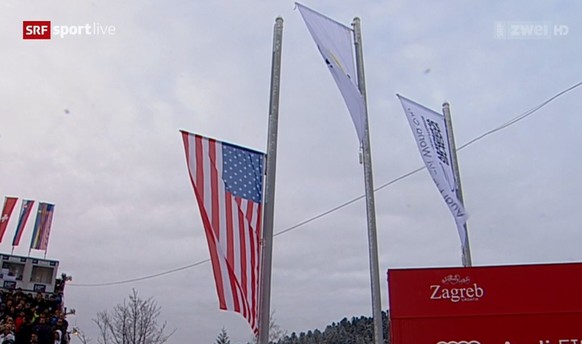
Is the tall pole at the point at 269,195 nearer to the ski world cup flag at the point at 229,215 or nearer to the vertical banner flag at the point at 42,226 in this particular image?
the ski world cup flag at the point at 229,215

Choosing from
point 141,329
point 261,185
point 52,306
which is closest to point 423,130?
point 261,185

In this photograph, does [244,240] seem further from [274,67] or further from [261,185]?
[274,67]

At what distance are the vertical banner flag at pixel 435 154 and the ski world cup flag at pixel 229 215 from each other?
3.50 metres

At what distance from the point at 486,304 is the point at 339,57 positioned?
179 inches

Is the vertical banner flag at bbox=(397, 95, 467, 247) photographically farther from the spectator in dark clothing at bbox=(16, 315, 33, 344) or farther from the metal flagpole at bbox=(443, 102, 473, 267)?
the spectator in dark clothing at bbox=(16, 315, 33, 344)

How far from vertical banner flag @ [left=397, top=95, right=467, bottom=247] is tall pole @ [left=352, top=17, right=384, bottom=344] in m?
0.77

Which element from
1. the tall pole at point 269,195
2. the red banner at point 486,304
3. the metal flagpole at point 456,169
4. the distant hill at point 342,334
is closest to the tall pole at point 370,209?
the metal flagpole at point 456,169

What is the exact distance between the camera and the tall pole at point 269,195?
25.1 ft

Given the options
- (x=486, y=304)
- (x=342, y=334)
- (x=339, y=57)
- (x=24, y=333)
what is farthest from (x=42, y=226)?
(x=342, y=334)

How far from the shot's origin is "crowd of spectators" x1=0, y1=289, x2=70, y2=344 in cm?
1437

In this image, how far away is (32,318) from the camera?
17.6 metres

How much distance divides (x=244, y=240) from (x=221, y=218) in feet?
1.38

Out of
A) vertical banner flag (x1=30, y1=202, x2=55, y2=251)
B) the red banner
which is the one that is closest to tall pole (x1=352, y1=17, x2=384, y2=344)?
the red banner

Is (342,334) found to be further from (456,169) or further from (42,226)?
(456,169)
